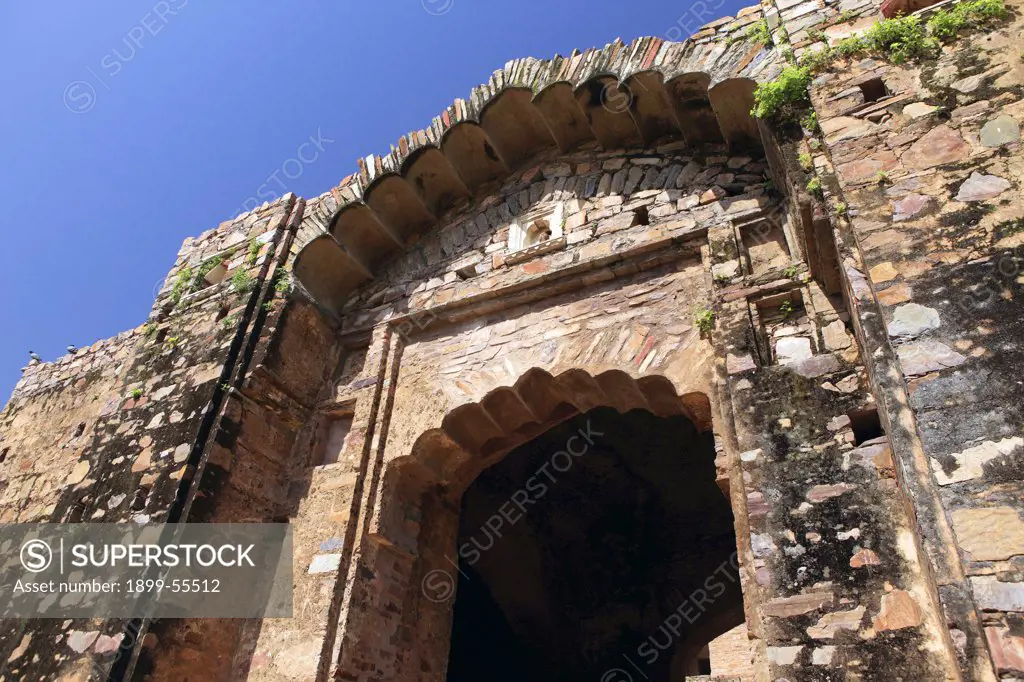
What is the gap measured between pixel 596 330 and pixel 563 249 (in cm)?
83

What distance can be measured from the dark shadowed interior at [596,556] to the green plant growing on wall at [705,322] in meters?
4.35

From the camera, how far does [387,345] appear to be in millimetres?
5266

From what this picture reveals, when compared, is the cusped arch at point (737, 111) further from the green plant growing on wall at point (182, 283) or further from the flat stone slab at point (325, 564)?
the green plant growing on wall at point (182, 283)

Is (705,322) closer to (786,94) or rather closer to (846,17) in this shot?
(786,94)

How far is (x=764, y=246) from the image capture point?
420cm

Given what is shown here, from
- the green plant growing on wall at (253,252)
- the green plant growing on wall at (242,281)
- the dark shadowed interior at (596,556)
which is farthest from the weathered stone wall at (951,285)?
the dark shadowed interior at (596,556)

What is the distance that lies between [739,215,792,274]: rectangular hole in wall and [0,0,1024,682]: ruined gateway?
0.03 meters

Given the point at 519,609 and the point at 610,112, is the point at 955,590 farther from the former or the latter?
the point at 519,609

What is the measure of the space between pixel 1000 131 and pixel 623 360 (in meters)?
2.10

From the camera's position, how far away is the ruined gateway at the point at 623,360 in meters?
2.47

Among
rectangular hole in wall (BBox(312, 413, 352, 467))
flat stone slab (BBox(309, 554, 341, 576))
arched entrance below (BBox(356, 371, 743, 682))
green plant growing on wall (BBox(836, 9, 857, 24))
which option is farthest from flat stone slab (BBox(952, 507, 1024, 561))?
arched entrance below (BBox(356, 371, 743, 682))

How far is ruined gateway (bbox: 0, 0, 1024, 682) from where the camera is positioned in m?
2.47

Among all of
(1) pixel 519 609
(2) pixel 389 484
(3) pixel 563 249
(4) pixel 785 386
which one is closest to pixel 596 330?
(3) pixel 563 249

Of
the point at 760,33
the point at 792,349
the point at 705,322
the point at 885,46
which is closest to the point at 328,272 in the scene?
the point at 705,322
